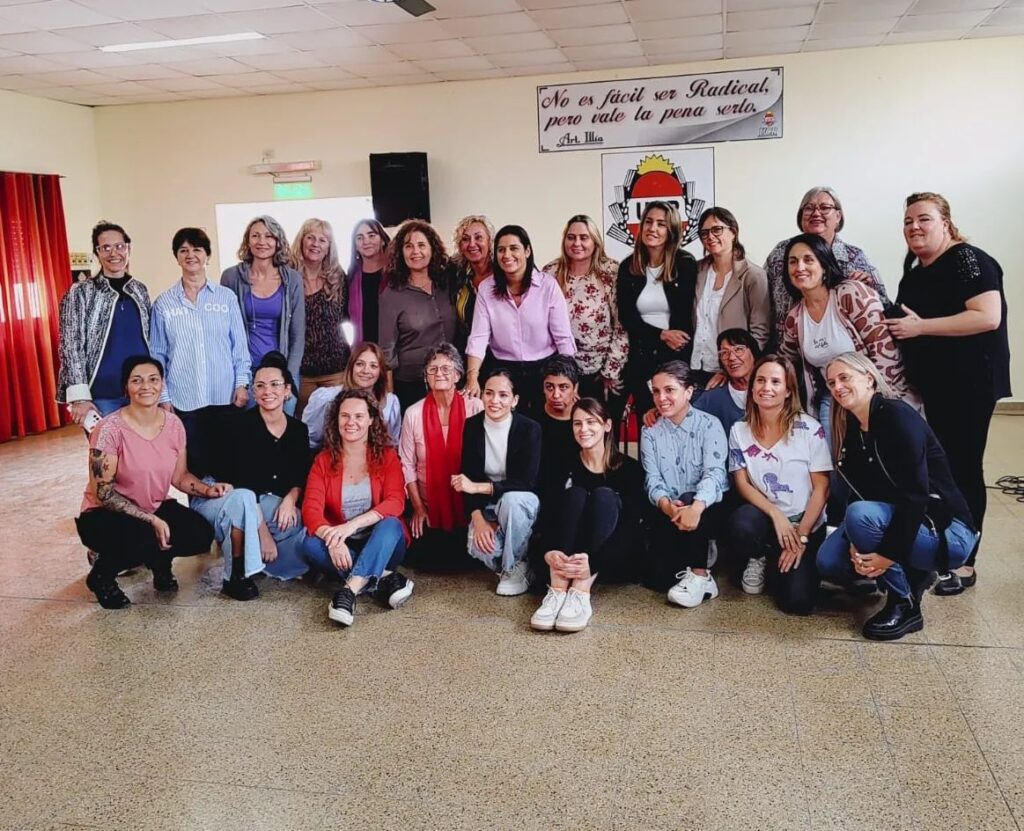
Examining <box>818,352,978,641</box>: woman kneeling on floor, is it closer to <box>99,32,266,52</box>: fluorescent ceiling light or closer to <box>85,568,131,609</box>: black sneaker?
<box>85,568,131,609</box>: black sneaker

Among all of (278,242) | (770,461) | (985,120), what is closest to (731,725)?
(770,461)

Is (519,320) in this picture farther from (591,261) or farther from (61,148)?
(61,148)

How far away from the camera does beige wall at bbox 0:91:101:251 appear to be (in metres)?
7.62

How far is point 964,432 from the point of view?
10.6ft

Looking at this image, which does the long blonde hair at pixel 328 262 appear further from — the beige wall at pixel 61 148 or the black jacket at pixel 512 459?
the beige wall at pixel 61 148

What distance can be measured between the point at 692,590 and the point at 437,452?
1.17 m

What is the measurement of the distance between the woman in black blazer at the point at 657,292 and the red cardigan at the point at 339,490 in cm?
124

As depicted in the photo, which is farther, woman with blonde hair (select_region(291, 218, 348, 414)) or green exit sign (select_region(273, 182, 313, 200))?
green exit sign (select_region(273, 182, 313, 200))

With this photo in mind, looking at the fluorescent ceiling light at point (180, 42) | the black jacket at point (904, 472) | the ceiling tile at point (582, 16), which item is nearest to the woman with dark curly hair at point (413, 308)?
the black jacket at point (904, 472)

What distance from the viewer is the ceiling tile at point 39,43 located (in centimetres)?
592

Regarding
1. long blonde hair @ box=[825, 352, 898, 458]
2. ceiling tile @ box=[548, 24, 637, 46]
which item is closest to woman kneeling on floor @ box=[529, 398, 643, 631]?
long blonde hair @ box=[825, 352, 898, 458]

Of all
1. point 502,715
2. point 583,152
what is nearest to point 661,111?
point 583,152

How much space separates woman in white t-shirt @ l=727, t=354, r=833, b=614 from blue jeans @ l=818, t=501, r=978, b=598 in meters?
0.19

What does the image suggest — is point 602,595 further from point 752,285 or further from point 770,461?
point 752,285
